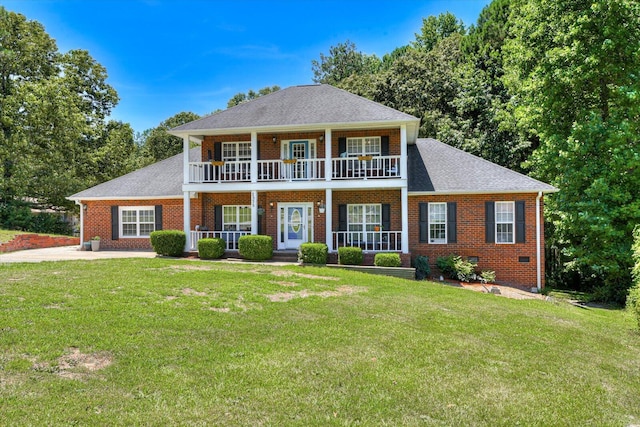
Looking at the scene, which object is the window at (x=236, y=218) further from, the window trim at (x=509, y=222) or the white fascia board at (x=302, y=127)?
the window trim at (x=509, y=222)

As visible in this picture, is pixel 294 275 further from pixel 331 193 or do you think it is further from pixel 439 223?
pixel 439 223

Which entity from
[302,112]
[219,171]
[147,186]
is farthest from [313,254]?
[147,186]

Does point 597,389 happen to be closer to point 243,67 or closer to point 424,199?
point 424,199

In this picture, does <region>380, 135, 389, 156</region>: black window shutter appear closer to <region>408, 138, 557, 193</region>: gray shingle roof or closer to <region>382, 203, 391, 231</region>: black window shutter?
<region>408, 138, 557, 193</region>: gray shingle roof

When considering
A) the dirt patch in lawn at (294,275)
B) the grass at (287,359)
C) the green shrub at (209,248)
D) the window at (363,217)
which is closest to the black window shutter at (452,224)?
the window at (363,217)

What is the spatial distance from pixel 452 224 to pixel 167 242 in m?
11.7

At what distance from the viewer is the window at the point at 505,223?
54.1 feet

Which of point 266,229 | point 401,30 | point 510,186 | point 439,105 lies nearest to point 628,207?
point 510,186

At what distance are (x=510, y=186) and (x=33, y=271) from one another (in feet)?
53.5

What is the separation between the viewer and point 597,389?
5344 mm

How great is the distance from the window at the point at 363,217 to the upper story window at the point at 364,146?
2.38 metres

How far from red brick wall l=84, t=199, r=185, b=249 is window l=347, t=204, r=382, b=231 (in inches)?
276

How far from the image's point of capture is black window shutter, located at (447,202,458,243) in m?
16.8

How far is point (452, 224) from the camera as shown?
16781mm
